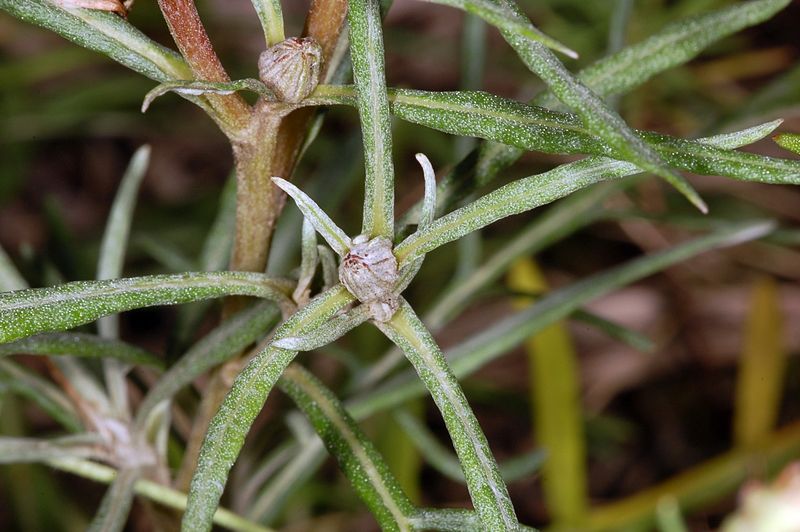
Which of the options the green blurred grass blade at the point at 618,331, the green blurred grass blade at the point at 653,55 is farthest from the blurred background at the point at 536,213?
the green blurred grass blade at the point at 653,55

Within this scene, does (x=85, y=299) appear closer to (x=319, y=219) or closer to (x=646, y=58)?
(x=319, y=219)

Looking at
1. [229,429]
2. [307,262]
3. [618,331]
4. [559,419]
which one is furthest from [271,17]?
[559,419]

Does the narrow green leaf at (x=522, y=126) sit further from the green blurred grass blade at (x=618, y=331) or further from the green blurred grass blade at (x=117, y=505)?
the green blurred grass blade at (x=618, y=331)

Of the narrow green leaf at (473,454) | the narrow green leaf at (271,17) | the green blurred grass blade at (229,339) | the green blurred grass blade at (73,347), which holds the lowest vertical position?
the narrow green leaf at (473,454)

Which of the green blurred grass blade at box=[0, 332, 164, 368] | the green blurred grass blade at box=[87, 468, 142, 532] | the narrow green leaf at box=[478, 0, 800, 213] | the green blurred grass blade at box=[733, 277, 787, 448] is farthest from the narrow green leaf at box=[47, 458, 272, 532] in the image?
the green blurred grass blade at box=[733, 277, 787, 448]

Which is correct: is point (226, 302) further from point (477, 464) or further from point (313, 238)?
point (477, 464)

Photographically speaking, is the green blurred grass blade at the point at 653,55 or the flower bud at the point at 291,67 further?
the green blurred grass blade at the point at 653,55

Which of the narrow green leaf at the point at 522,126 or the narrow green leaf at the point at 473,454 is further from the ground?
the narrow green leaf at the point at 522,126
